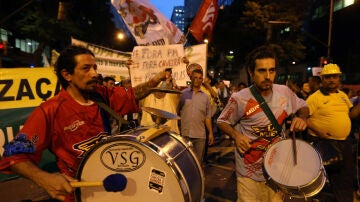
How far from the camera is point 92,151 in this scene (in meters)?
2.18

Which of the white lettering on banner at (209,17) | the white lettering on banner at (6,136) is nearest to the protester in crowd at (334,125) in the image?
the white lettering on banner at (209,17)

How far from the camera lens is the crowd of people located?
231 cm

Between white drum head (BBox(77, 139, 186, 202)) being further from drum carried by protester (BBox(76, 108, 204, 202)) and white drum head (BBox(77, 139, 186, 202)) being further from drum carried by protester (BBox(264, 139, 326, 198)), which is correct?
drum carried by protester (BBox(264, 139, 326, 198))

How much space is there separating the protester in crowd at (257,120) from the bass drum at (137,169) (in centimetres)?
127

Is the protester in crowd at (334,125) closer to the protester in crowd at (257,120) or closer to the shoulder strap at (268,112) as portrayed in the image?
the protester in crowd at (257,120)

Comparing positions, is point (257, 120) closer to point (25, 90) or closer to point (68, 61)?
point (68, 61)

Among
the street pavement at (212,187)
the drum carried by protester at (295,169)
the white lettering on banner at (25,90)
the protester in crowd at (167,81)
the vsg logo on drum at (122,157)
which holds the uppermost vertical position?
the protester in crowd at (167,81)

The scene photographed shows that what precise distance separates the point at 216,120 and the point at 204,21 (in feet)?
15.7

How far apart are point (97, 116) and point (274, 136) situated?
1.67 meters

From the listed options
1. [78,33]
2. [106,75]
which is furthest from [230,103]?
[78,33]

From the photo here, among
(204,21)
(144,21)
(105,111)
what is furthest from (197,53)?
(105,111)

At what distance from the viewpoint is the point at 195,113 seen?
6.33 meters

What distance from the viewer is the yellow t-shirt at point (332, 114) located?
534 centimetres

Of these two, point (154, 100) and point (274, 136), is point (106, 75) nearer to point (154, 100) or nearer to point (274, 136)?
point (154, 100)
